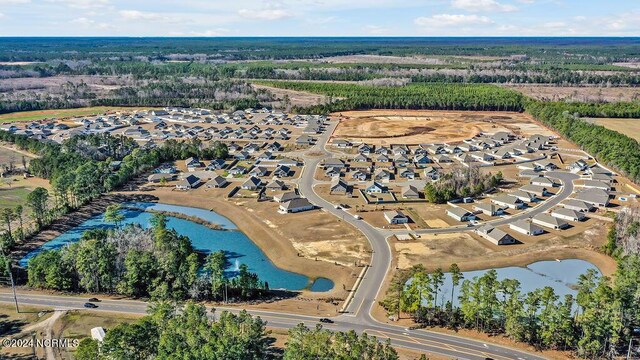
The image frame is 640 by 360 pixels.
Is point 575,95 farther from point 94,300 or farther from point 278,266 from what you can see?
point 94,300

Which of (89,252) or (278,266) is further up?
(89,252)

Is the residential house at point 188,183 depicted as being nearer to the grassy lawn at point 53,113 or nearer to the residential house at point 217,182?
the residential house at point 217,182

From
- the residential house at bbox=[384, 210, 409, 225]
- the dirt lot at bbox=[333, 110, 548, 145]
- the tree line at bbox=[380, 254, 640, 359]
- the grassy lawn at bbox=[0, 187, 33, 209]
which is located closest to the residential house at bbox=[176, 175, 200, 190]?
the grassy lawn at bbox=[0, 187, 33, 209]

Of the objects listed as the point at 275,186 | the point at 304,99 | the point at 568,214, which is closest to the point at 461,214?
the point at 568,214

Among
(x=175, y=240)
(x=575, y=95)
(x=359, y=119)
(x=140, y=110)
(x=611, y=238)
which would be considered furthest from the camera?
(x=575, y=95)

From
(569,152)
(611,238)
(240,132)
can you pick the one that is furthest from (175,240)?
(569,152)

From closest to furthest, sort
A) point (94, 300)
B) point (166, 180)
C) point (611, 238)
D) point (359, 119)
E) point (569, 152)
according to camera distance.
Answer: point (94, 300) → point (611, 238) → point (166, 180) → point (569, 152) → point (359, 119)

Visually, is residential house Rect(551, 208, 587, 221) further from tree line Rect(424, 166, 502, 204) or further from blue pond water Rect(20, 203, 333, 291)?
blue pond water Rect(20, 203, 333, 291)
